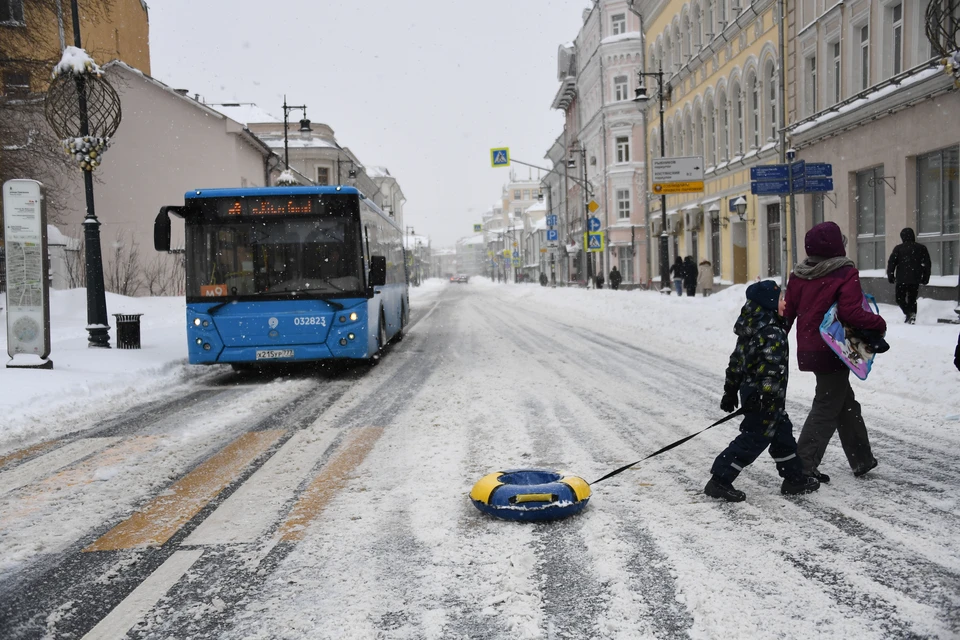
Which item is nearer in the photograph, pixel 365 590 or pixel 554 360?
pixel 365 590

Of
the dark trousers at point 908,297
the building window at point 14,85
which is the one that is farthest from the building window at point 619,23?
the dark trousers at point 908,297

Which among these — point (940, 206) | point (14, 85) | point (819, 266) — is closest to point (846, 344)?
point (819, 266)

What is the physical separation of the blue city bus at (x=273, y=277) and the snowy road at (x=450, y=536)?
3217 mm

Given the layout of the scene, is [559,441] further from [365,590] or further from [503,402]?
[365,590]

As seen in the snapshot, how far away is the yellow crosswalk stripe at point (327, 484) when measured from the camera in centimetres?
441

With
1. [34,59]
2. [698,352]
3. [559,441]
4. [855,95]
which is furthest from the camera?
[855,95]

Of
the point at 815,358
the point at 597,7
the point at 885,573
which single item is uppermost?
the point at 597,7

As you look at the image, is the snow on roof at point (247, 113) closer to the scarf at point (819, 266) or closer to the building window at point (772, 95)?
the building window at point (772, 95)

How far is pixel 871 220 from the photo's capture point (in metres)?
20.3

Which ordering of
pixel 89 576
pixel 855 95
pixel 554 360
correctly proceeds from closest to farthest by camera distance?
1. pixel 89 576
2. pixel 554 360
3. pixel 855 95

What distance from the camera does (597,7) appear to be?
57.1m

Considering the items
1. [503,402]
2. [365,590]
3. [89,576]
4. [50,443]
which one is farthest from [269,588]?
[503,402]

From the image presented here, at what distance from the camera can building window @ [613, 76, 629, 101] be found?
54.1 meters

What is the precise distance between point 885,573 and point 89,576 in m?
3.72
